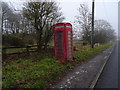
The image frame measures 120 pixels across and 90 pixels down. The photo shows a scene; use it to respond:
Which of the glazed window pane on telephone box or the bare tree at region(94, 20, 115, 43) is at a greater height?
the bare tree at region(94, 20, 115, 43)

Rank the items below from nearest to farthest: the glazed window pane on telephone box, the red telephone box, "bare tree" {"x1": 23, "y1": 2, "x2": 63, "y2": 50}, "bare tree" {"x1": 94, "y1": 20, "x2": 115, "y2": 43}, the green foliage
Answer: the red telephone box < the glazed window pane on telephone box < "bare tree" {"x1": 23, "y1": 2, "x2": 63, "y2": 50} < the green foliage < "bare tree" {"x1": 94, "y1": 20, "x2": 115, "y2": 43}

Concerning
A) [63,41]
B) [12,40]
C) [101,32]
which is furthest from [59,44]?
[101,32]

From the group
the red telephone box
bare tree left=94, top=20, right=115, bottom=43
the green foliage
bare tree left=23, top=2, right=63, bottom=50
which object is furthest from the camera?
bare tree left=94, top=20, right=115, bottom=43

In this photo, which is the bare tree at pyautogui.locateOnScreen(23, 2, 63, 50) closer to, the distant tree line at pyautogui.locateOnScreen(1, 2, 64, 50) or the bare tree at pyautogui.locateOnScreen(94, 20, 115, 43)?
the distant tree line at pyautogui.locateOnScreen(1, 2, 64, 50)

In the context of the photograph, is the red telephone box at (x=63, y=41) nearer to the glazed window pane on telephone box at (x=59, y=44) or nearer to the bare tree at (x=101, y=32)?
the glazed window pane on telephone box at (x=59, y=44)

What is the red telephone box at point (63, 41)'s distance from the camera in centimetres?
891

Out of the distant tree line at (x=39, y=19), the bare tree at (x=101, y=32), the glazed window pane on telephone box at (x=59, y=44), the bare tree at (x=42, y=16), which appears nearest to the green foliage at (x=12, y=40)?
the distant tree line at (x=39, y=19)

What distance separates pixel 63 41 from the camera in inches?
352

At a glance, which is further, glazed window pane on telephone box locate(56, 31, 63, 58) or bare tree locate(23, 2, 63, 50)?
bare tree locate(23, 2, 63, 50)

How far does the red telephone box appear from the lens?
8.91 meters

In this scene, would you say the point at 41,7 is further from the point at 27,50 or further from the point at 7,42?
the point at 7,42

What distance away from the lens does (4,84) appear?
15.0 feet

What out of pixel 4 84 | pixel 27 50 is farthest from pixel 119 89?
pixel 27 50

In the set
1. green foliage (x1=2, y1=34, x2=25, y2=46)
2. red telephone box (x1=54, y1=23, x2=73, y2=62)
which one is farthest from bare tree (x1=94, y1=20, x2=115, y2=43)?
red telephone box (x1=54, y1=23, x2=73, y2=62)
